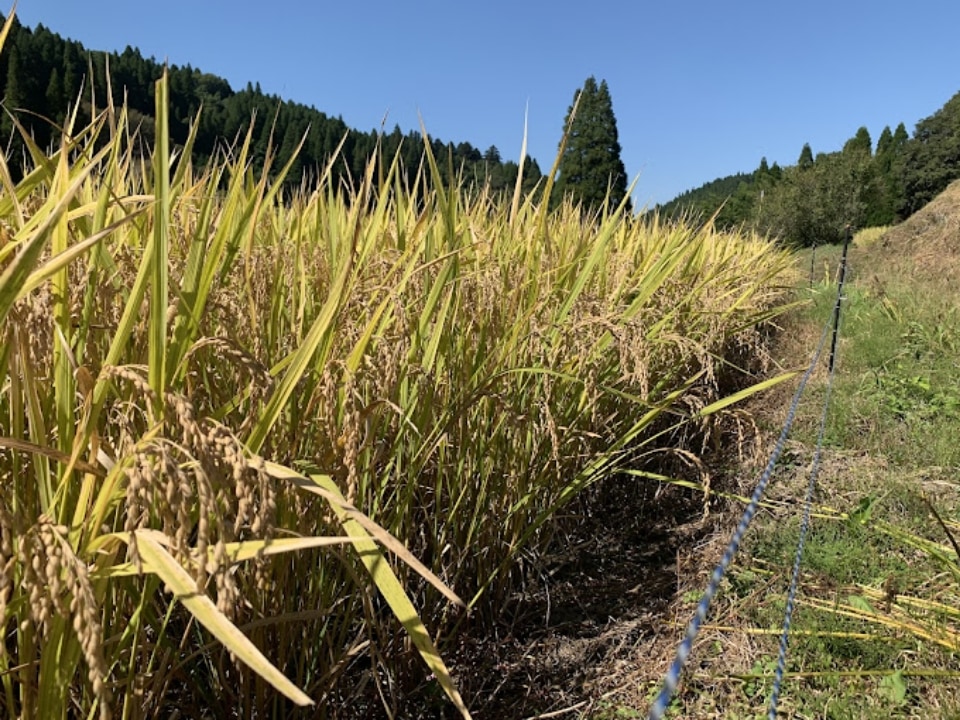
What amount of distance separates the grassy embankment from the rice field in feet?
1.87

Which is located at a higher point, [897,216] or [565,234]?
[897,216]

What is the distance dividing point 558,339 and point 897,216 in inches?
1789

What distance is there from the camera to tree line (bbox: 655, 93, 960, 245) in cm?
2739

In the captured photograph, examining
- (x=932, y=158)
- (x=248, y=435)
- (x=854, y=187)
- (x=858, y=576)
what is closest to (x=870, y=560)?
(x=858, y=576)

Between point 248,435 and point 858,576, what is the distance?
1835mm

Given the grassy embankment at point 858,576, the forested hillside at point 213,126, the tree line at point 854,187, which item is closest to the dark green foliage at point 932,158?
the tree line at point 854,187

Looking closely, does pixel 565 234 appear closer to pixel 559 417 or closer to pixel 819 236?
pixel 559 417

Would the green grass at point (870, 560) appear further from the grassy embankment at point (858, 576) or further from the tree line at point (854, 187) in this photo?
the tree line at point (854, 187)

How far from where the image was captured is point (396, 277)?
1.30m

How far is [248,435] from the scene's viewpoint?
0.80 metres

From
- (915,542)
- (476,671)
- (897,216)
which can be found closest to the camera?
(476,671)

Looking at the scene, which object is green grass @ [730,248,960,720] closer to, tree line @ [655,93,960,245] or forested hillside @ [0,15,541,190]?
forested hillside @ [0,15,541,190]

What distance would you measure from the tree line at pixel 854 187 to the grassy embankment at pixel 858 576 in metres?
16.1

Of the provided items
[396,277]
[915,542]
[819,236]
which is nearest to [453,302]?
[396,277]
